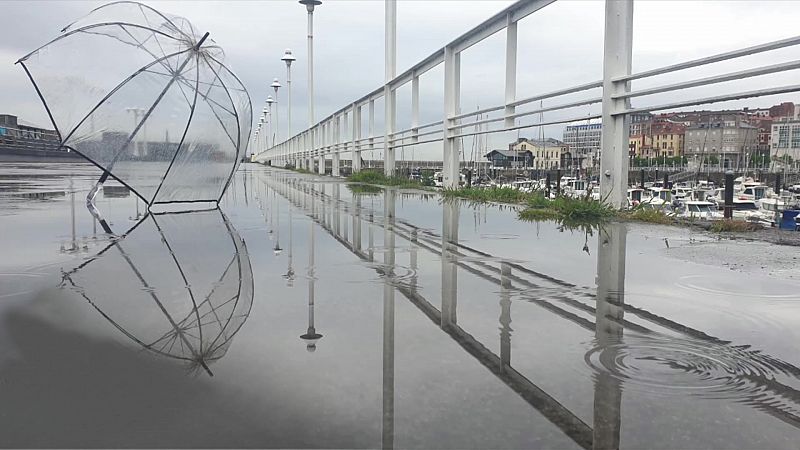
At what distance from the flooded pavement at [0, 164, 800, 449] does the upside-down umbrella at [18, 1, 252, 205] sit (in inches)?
117

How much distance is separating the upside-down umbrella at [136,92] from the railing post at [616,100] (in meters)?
5.89

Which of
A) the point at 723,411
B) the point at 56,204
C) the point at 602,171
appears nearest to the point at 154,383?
the point at 723,411

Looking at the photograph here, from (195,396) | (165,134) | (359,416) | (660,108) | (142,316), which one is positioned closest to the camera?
(359,416)

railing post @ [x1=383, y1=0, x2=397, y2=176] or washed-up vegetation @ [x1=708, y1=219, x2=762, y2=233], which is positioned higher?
railing post @ [x1=383, y1=0, x2=397, y2=176]

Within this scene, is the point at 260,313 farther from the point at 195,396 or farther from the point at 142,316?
the point at 195,396

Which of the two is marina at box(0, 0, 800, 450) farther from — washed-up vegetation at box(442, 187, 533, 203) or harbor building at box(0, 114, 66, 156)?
harbor building at box(0, 114, 66, 156)

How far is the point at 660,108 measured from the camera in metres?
9.02

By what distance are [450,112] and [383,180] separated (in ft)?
22.7

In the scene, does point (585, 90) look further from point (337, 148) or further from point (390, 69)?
point (337, 148)

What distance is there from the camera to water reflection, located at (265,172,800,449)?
2469 millimetres

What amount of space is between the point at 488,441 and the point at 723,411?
3.15ft

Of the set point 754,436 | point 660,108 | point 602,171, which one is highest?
point 660,108

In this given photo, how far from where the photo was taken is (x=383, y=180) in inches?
925

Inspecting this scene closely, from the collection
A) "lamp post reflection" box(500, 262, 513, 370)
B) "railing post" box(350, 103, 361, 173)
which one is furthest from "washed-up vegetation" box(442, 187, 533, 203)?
"railing post" box(350, 103, 361, 173)
